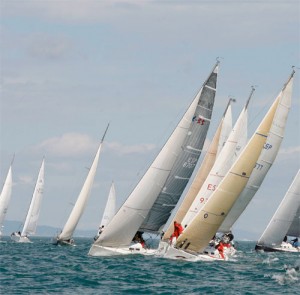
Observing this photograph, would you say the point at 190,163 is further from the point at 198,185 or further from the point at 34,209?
the point at 34,209

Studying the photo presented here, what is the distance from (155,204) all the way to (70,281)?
16.4 metres

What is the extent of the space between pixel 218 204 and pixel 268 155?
1143cm

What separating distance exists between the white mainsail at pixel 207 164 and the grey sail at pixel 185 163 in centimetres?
199

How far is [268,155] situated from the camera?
5809cm

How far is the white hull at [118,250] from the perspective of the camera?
4931 centimetres

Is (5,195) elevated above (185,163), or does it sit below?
below

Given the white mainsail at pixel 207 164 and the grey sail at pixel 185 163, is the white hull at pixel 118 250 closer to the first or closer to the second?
the grey sail at pixel 185 163

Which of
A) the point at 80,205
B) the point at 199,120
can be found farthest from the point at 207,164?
the point at 80,205

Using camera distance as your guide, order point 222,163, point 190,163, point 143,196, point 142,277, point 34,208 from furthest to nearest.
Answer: point 34,208, point 222,163, point 190,163, point 143,196, point 142,277

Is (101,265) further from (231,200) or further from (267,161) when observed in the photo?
(267,161)

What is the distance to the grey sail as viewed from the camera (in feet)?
171

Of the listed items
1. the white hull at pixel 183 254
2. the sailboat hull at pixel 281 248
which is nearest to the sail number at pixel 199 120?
the white hull at pixel 183 254

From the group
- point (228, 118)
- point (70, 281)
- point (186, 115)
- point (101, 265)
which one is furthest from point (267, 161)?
point (70, 281)

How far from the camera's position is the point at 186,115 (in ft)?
165
